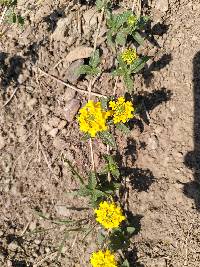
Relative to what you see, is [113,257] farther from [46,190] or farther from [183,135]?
[183,135]

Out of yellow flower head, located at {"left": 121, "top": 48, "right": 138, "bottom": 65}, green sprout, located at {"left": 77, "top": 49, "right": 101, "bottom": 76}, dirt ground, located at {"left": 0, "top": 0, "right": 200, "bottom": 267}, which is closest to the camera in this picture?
yellow flower head, located at {"left": 121, "top": 48, "right": 138, "bottom": 65}

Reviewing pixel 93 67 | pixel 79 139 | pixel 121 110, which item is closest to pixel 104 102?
pixel 121 110

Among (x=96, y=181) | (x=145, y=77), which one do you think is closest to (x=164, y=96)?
(x=145, y=77)

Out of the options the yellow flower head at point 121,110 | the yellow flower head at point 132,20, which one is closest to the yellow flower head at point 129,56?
the yellow flower head at point 132,20

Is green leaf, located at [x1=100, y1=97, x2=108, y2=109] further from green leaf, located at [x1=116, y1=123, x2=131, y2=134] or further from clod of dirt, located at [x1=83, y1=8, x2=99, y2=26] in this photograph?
clod of dirt, located at [x1=83, y1=8, x2=99, y2=26]

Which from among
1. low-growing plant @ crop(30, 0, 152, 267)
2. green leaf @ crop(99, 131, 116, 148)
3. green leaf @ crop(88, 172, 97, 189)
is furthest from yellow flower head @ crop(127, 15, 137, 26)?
green leaf @ crop(88, 172, 97, 189)

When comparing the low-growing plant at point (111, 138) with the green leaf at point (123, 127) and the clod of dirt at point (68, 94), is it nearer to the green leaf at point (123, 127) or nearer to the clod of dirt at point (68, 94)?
the green leaf at point (123, 127)

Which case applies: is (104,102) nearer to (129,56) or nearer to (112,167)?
(129,56)
